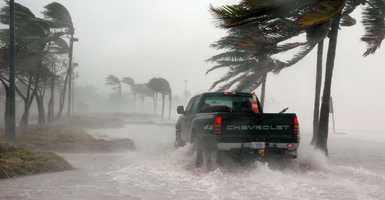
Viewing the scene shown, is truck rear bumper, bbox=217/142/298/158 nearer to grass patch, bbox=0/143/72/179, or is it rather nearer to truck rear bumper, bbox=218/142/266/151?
truck rear bumper, bbox=218/142/266/151

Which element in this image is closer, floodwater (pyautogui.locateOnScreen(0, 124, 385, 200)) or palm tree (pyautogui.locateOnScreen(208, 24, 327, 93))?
floodwater (pyautogui.locateOnScreen(0, 124, 385, 200))

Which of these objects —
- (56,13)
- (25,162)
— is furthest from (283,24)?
(56,13)

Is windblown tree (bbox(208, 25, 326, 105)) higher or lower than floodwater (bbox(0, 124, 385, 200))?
higher

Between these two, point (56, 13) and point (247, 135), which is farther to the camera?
point (56, 13)

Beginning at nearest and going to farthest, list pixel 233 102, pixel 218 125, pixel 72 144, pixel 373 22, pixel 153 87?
pixel 218 125 → pixel 233 102 → pixel 373 22 → pixel 72 144 → pixel 153 87

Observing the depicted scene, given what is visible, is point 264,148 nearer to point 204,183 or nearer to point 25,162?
point 204,183

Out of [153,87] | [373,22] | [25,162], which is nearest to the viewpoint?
[25,162]

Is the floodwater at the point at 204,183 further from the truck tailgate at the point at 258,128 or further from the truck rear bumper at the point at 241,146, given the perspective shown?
the truck tailgate at the point at 258,128

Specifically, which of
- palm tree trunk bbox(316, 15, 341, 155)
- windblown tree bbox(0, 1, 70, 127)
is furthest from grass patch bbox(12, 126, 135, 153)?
windblown tree bbox(0, 1, 70, 127)

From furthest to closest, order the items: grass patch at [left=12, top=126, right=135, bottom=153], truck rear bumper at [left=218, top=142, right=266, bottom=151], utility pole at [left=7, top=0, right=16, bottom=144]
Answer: grass patch at [left=12, top=126, right=135, bottom=153]
utility pole at [left=7, top=0, right=16, bottom=144]
truck rear bumper at [left=218, top=142, right=266, bottom=151]

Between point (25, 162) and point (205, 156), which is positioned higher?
point (205, 156)

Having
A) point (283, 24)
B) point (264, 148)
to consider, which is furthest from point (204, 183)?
point (283, 24)

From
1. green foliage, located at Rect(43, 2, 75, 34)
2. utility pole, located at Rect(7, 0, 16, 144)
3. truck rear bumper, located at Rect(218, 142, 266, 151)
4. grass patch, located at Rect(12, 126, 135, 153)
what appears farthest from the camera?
green foliage, located at Rect(43, 2, 75, 34)

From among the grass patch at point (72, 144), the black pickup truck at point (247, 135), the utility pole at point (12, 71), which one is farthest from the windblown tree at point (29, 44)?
the black pickup truck at point (247, 135)
